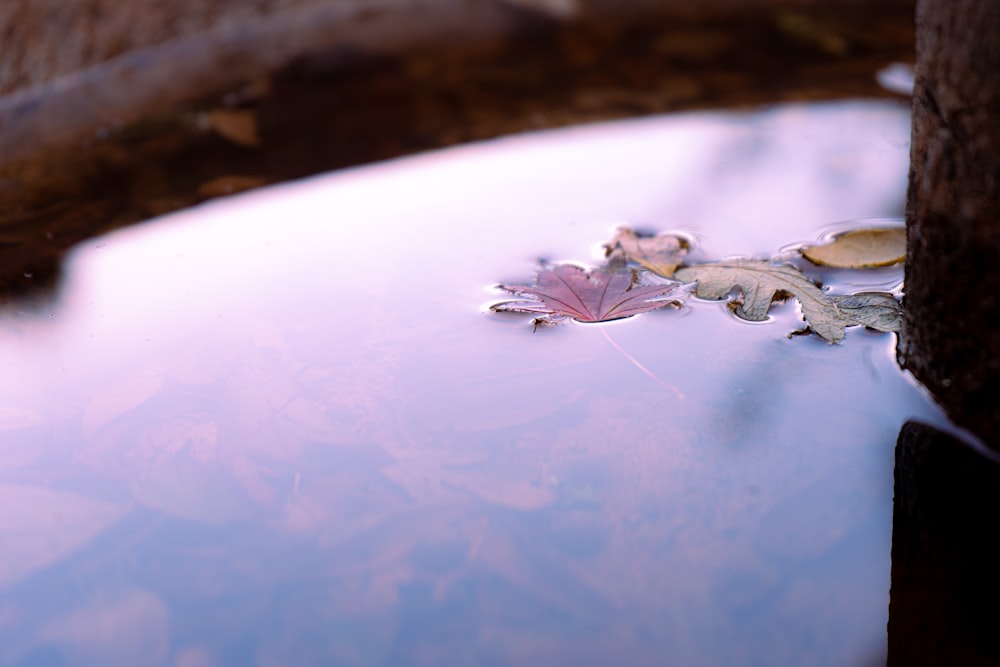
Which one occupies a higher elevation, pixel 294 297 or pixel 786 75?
pixel 786 75

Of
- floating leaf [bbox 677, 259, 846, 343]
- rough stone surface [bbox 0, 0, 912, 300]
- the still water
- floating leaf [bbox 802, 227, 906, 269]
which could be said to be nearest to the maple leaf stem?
the still water

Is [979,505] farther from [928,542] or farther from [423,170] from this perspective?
[423,170]

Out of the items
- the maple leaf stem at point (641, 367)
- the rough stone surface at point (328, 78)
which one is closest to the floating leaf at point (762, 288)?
the maple leaf stem at point (641, 367)

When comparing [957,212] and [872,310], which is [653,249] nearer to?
[872,310]

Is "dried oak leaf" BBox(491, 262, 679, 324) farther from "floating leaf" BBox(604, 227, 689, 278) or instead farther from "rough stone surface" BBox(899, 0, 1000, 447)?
"rough stone surface" BBox(899, 0, 1000, 447)

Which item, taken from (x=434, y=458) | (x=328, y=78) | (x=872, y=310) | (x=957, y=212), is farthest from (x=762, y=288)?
(x=328, y=78)

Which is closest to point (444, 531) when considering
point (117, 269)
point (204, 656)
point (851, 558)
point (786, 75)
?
point (204, 656)
